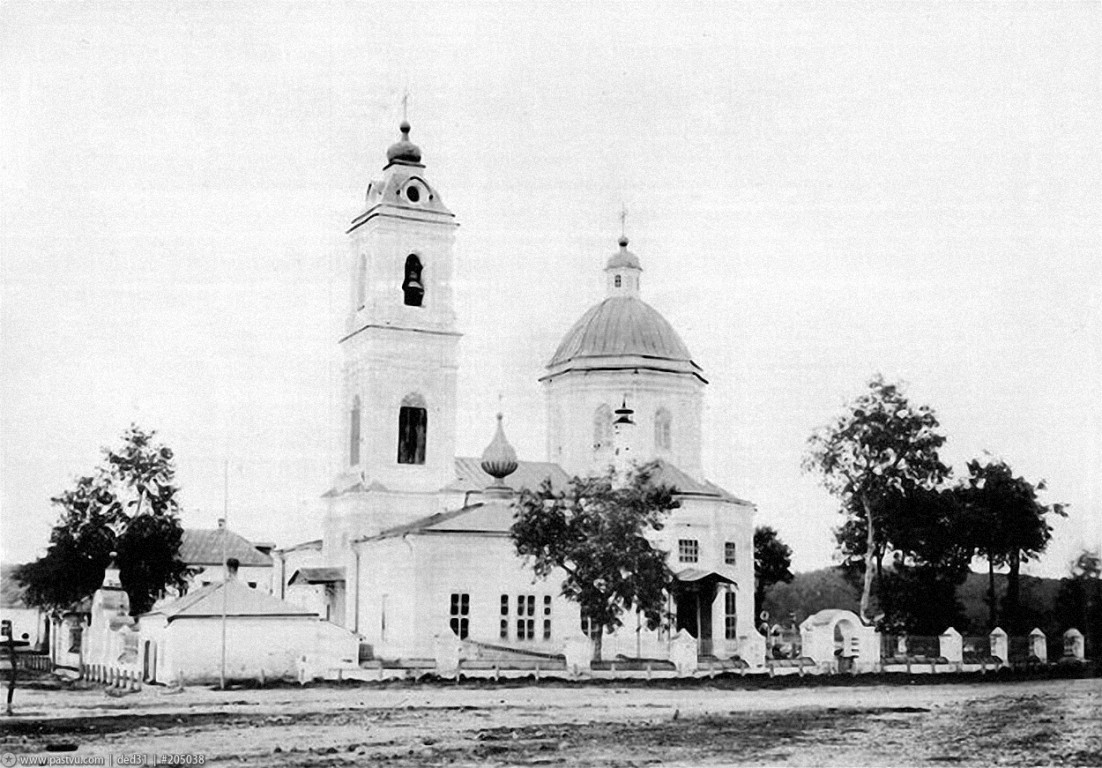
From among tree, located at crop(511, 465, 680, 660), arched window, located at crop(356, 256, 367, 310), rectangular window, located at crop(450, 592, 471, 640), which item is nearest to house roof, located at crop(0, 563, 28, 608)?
arched window, located at crop(356, 256, 367, 310)

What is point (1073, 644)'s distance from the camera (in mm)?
44750

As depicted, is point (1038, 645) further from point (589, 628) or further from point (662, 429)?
point (662, 429)

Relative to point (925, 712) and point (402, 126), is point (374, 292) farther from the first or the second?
point (925, 712)

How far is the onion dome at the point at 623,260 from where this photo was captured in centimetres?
5498

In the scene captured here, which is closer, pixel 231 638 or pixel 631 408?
pixel 231 638

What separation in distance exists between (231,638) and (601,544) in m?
9.82

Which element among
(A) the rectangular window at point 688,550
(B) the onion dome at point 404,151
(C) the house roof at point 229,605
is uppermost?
(B) the onion dome at point 404,151

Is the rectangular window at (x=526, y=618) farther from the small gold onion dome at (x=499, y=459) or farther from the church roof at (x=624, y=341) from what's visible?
the church roof at (x=624, y=341)

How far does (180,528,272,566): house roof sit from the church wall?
23421mm

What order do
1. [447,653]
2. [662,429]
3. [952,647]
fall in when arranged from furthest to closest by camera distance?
A: [662,429], [952,647], [447,653]

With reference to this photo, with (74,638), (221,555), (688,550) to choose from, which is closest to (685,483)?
(688,550)

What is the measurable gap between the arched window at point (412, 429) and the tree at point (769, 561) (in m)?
18.4

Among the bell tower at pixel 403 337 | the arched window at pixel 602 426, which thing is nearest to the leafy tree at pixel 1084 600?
the arched window at pixel 602 426

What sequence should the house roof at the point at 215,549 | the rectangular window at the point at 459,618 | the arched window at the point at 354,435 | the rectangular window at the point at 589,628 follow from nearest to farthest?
the rectangular window at the point at 589,628 < the rectangular window at the point at 459,618 < the arched window at the point at 354,435 < the house roof at the point at 215,549
